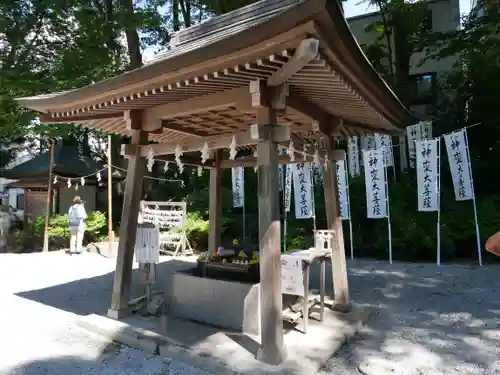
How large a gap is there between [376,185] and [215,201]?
5.09 meters

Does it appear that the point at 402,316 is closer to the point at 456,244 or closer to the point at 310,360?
the point at 310,360

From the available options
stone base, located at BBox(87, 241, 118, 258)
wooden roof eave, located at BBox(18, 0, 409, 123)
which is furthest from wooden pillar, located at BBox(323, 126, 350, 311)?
stone base, located at BBox(87, 241, 118, 258)

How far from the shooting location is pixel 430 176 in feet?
29.9

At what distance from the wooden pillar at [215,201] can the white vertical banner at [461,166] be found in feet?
19.1

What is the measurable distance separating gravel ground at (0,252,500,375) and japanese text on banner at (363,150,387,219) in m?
1.95

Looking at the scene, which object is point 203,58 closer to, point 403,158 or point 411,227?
point 411,227

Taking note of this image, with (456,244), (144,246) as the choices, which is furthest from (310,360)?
(456,244)

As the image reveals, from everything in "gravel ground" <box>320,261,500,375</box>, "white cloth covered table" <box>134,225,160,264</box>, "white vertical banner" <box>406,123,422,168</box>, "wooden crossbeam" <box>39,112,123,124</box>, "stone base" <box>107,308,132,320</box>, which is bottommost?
"gravel ground" <box>320,261,500,375</box>

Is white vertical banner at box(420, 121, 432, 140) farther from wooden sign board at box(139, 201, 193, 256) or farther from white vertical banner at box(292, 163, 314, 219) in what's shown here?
wooden sign board at box(139, 201, 193, 256)

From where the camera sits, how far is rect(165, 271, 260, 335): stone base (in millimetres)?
4258

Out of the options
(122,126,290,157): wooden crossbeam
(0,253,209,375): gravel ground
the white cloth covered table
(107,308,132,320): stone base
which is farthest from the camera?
the white cloth covered table

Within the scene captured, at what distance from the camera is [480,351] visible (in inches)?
157

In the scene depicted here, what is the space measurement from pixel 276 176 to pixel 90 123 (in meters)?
3.54

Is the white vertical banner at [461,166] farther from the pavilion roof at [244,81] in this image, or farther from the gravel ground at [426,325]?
the pavilion roof at [244,81]
